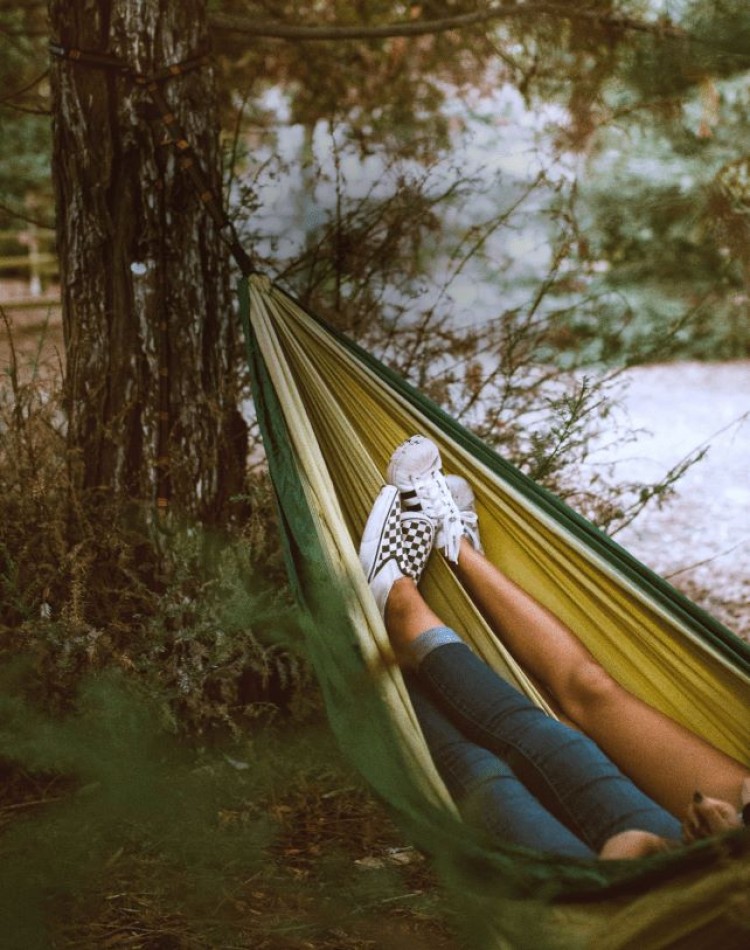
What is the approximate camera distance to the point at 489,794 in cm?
158

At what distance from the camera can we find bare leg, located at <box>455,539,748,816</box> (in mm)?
1626

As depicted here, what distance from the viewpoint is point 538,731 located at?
1692 millimetres

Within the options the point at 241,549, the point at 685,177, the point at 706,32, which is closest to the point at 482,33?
the point at 706,32

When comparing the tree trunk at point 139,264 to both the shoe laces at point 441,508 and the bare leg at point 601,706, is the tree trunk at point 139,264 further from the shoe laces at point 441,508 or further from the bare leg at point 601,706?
the bare leg at point 601,706

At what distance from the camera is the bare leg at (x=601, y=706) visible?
163 centimetres

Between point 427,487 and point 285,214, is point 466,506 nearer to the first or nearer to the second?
point 427,487

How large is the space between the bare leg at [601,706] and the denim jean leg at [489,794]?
0.20 meters

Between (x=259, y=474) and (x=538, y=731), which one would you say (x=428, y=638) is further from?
(x=259, y=474)

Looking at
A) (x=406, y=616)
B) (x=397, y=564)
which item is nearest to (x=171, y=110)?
(x=397, y=564)

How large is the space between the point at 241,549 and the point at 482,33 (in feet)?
6.01

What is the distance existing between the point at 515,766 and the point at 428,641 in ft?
0.99

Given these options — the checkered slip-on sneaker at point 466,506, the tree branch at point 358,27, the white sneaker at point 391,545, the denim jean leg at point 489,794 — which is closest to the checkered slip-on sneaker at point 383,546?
the white sneaker at point 391,545

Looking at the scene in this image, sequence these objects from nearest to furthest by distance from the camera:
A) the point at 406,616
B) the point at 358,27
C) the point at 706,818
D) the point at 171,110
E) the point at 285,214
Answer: the point at 706,818, the point at 406,616, the point at 171,110, the point at 358,27, the point at 285,214

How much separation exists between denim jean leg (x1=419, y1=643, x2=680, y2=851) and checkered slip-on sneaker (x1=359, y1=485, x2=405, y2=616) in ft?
0.55
